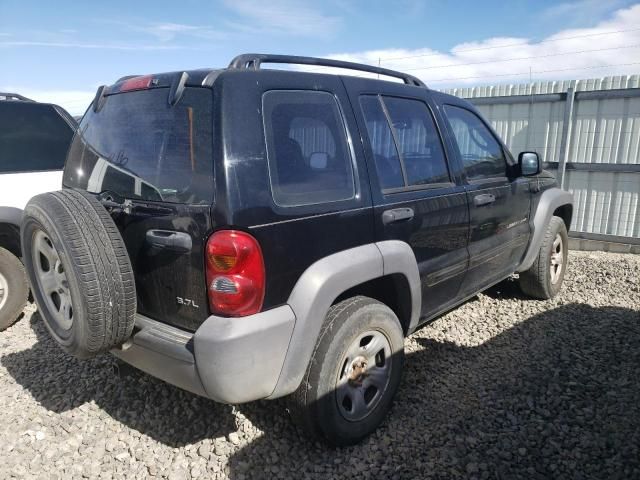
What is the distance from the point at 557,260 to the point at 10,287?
200 inches

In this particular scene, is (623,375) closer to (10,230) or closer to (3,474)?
(3,474)

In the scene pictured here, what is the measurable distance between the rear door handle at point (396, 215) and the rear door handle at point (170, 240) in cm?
106

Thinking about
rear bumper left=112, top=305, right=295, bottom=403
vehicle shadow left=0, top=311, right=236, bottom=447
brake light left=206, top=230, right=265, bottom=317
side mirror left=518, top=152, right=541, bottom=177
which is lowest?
vehicle shadow left=0, top=311, right=236, bottom=447

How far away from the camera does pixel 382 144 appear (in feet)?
8.93

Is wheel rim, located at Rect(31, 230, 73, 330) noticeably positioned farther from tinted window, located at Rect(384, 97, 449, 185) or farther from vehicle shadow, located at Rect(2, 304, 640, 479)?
tinted window, located at Rect(384, 97, 449, 185)

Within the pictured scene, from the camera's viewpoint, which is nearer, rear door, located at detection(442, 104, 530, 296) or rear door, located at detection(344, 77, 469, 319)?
rear door, located at detection(344, 77, 469, 319)

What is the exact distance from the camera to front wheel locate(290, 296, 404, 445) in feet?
7.70

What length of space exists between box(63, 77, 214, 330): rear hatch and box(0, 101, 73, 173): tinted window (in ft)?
7.07

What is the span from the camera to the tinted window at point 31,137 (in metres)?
4.14

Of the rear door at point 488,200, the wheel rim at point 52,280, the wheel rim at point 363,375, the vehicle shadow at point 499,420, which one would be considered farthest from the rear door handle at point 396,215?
the wheel rim at point 52,280

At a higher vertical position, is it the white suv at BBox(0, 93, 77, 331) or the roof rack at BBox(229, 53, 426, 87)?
the roof rack at BBox(229, 53, 426, 87)

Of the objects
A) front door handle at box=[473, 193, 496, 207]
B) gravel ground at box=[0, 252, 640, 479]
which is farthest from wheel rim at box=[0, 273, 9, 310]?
front door handle at box=[473, 193, 496, 207]

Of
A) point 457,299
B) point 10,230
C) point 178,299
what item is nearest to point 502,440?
point 457,299

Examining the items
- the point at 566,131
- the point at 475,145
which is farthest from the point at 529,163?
the point at 566,131
